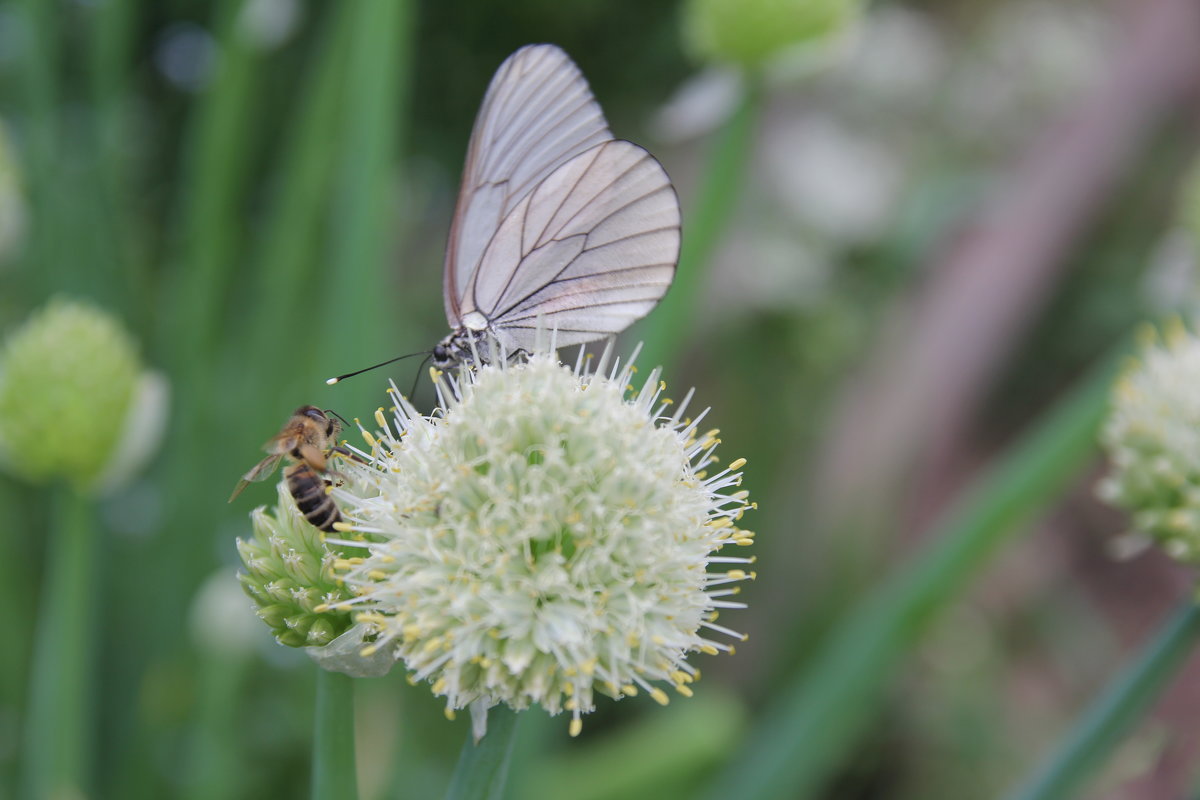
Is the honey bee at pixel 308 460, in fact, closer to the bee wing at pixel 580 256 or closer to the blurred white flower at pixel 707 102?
the bee wing at pixel 580 256

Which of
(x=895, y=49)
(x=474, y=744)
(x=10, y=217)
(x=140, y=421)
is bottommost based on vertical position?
(x=474, y=744)

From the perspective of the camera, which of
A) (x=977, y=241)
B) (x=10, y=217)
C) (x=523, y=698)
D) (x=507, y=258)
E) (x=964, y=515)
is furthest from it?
(x=977, y=241)

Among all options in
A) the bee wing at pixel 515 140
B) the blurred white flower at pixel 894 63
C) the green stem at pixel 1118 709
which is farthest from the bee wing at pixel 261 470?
the blurred white flower at pixel 894 63

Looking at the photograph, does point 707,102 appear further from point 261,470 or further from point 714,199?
point 261,470

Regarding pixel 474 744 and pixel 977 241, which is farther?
pixel 977 241

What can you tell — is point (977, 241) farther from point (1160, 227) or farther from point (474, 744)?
point (474, 744)

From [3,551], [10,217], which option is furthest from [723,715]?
[10,217]
